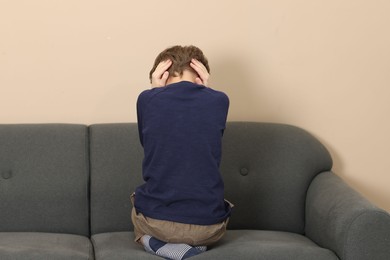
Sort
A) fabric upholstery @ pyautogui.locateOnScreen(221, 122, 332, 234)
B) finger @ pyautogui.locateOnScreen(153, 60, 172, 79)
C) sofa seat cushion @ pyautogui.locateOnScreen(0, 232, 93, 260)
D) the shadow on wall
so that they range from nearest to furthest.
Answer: sofa seat cushion @ pyautogui.locateOnScreen(0, 232, 93, 260) → finger @ pyautogui.locateOnScreen(153, 60, 172, 79) → fabric upholstery @ pyautogui.locateOnScreen(221, 122, 332, 234) → the shadow on wall

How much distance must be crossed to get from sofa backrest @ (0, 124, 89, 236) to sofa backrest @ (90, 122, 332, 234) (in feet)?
0.20

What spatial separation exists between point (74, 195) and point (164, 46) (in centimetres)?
82

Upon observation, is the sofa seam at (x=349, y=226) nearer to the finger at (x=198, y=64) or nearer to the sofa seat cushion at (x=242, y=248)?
the sofa seat cushion at (x=242, y=248)

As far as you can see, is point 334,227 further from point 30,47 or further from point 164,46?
point 30,47

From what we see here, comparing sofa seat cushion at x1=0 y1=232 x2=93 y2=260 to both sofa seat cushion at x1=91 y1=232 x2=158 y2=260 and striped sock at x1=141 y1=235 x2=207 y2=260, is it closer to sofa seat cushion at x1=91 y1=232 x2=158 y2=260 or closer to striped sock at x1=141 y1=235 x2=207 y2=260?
sofa seat cushion at x1=91 y1=232 x2=158 y2=260

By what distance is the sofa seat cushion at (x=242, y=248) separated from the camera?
245 centimetres

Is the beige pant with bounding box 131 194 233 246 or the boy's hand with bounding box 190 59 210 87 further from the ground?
the boy's hand with bounding box 190 59 210 87

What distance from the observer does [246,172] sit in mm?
3059

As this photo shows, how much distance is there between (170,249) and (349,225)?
65 cm

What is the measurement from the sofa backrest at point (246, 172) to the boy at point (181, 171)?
0.39 meters

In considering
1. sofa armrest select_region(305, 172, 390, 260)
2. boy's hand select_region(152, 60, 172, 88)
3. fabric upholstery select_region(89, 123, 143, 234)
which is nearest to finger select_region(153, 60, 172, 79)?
boy's hand select_region(152, 60, 172, 88)

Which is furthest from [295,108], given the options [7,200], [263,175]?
[7,200]

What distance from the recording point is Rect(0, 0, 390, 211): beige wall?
10.3 ft

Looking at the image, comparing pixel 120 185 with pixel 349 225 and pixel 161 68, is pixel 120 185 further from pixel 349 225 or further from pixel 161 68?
pixel 349 225
